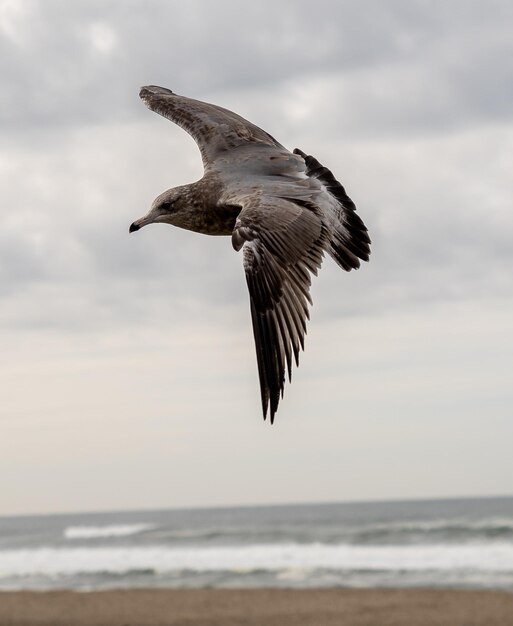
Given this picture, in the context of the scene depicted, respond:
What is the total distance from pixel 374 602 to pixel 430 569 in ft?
20.4

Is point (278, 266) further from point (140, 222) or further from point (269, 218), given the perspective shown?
point (140, 222)

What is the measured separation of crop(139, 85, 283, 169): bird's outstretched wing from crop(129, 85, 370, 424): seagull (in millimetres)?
11

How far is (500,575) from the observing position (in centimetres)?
2627

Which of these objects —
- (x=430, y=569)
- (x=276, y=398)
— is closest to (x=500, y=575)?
(x=430, y=569)

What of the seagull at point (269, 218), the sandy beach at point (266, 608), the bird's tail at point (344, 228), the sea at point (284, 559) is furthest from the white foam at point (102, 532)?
the bird's tail at point (344, 228)

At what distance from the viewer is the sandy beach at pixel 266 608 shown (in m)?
20.4

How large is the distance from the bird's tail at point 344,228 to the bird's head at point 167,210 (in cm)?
87

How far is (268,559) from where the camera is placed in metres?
31.8

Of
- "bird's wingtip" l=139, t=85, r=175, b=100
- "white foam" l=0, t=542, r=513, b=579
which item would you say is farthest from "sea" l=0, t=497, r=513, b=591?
"bird's wingtip" l=139, t=85, r=175, b=100

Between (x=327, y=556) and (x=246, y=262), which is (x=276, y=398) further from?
(x=327, y=556)

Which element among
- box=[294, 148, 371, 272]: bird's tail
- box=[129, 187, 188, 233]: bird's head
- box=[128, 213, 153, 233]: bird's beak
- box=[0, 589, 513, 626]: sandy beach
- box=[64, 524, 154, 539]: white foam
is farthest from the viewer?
box=[64, 524, 154, 539]: white foam

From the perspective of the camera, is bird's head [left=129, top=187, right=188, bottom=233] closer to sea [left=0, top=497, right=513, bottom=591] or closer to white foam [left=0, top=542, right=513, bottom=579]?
sea [left=0, top=497, right=513, bottom=591]

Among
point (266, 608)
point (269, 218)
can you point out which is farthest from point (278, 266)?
point (266, 608)

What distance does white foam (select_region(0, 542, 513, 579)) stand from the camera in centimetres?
2878
